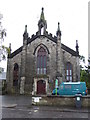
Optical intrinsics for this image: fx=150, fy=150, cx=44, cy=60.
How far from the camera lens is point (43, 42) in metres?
27.8

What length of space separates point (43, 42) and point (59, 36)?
3.13 metres

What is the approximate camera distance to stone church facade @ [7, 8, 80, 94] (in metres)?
26.0

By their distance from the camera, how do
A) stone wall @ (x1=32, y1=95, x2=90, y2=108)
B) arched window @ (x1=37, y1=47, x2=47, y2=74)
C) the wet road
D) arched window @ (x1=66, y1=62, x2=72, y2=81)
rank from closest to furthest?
the wet road → stone wall @ (x1=32, y1=95, x2=90, y2=108) → arched window @ (x1=66, y1=62, x2=72, y2=81) → arched window @ (x1=37, y1=47, x2=47, y2=74)

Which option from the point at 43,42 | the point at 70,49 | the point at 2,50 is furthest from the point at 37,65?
the point at 2,50

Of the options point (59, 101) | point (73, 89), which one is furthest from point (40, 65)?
point (59, 101)

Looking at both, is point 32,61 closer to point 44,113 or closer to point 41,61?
point 41,61

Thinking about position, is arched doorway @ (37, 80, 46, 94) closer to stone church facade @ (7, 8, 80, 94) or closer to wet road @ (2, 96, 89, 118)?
stone church facade @ (7, 8, 80, 94)

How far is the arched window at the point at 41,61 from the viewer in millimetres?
27016

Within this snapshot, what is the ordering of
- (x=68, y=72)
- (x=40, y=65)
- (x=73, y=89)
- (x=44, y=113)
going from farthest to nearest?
(x=40, y=65), (x=68, y=72), (x=73, y=89), (x=44, y=113)

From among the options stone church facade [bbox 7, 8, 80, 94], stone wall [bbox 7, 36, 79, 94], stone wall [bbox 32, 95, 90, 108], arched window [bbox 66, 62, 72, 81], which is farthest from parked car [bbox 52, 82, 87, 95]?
arched window [bbox 66, 62, 72, 81]

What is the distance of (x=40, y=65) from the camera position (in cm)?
2714

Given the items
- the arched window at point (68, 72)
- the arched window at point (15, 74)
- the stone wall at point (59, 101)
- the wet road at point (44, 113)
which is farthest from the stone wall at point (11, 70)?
the wet road at point (44, 113)

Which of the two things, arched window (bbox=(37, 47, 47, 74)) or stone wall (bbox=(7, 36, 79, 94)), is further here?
arched window (bbox=(37, 47, 47, 74))

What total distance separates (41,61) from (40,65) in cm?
76
